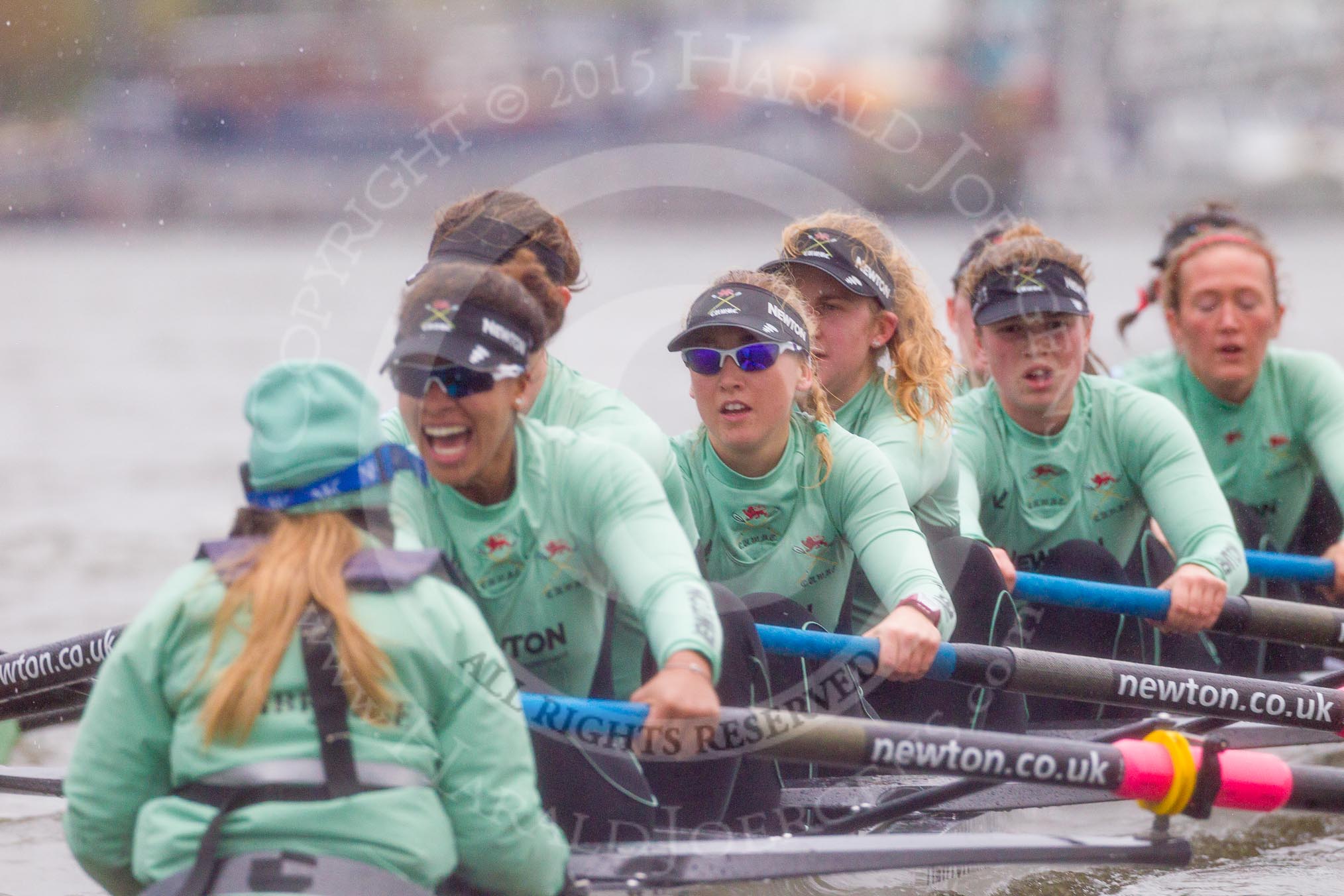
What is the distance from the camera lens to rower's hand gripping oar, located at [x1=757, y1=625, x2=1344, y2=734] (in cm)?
370

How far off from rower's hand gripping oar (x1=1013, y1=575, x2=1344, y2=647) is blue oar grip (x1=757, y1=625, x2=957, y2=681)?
2.23ft

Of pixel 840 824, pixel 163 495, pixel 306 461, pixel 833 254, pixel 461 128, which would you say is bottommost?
pixel 840 824

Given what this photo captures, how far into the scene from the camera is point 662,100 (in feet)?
117

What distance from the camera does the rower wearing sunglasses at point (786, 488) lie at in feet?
12.0

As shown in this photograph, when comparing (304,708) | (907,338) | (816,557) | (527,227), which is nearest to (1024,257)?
(907,338)

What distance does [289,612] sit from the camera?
2.37 meters

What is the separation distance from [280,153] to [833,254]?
33.8 metres

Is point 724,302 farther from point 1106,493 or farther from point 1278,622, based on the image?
point 1278,622

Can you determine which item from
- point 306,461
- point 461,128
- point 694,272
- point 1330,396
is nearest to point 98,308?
point 694,272

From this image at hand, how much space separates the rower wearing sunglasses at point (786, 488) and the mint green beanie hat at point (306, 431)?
1.32m

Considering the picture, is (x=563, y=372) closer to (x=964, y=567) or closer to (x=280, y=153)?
(x=964, y=567)

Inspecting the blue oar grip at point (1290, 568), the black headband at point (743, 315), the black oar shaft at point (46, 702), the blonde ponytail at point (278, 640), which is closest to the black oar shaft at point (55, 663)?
the black oar shaft at point (46, 702)

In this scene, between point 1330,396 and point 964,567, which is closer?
point 964,567

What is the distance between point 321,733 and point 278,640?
0.15 m
